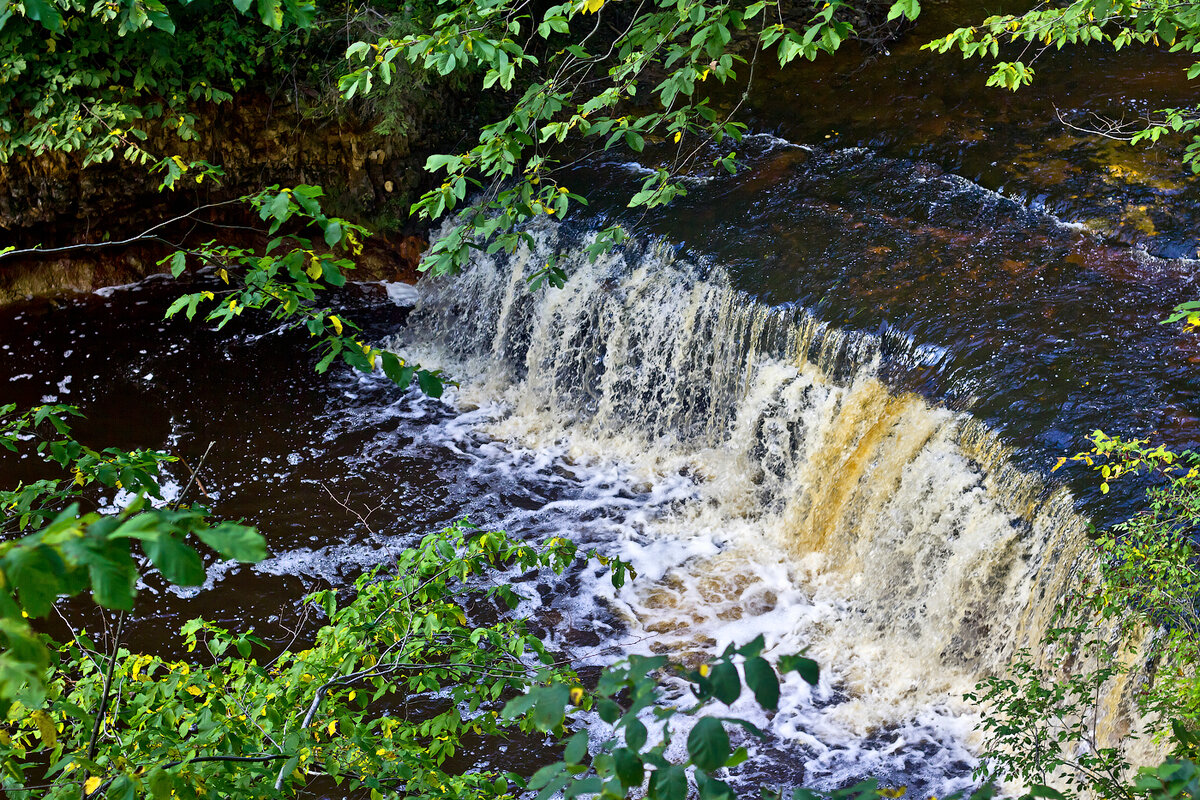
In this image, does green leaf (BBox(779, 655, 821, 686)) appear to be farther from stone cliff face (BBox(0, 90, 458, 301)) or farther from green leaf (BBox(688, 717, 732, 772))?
stone cliff face (BBox(0, 90, 458, 301))

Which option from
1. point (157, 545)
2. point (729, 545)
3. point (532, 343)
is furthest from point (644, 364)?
point (157, 545)

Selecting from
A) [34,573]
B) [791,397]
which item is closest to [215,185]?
[791,397]

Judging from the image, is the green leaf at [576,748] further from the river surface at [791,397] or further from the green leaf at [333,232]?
the river surface at [791,397]

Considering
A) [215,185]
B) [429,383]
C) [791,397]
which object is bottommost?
[791,397]

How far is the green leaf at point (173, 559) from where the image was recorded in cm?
124

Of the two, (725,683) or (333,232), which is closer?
(725,683)

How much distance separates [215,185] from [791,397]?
6127mm

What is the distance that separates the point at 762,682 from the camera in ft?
4.37

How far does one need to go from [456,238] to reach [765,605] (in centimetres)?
394

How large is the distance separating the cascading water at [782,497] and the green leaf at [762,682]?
12.4 feet

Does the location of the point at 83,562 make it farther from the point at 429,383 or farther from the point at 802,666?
the point at 429,383

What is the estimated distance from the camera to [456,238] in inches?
119

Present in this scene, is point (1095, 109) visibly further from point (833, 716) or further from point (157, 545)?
point (157, 545)

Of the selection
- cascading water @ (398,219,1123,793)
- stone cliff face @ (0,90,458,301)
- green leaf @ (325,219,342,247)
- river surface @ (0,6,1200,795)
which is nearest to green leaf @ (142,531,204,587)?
green leaf @ (325,219,342,247)
